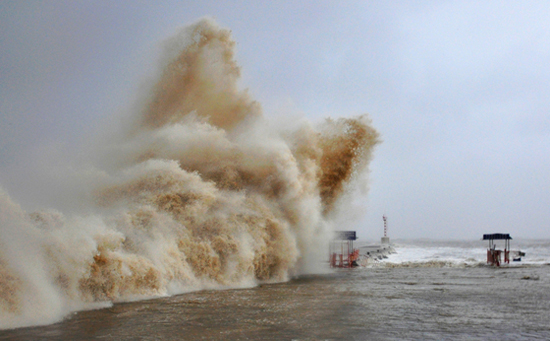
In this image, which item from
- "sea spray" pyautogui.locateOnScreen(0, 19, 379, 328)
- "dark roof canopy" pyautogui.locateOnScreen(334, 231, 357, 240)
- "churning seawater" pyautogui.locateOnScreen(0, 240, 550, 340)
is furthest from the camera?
"dark roof canopy" pyautogui.locateOnScreen(334, 231, 357, 240)

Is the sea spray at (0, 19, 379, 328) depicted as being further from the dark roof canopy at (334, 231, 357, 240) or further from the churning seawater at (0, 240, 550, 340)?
the dark roof canopy at (334, 231, 357, 240)

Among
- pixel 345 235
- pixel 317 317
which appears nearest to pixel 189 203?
pixel 317 317

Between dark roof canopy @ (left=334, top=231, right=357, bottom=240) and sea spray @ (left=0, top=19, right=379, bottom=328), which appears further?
dark roof canopy @ (left=334, top=231, right=357, bottom=240)

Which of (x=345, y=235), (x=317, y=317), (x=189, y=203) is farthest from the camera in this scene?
(x=345, y=235)

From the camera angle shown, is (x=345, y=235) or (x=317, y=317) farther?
(x=345, y=235)

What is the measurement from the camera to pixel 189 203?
19078 millimetres

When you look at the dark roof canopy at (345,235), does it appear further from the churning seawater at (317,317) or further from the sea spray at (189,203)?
the churning seawater at (317,317)

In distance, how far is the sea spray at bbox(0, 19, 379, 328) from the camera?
1275 centimetres

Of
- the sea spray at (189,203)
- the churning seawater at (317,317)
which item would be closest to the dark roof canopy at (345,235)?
the sea spray at (189,203)

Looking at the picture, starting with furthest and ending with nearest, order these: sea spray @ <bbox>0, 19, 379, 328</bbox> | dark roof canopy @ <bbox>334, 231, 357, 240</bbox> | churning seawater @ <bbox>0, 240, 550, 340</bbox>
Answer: dark roof canopy @ <bbox>334, 231, 357, 240</bbox>, sea spray @ <bbox>0, 19, 379, 328</bbox>, churning seawater @ <bbox>0, 240, 550, 340</bbox>

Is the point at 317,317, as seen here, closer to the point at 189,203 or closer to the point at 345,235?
the point at 189,203

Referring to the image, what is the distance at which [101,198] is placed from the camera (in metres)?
18.7

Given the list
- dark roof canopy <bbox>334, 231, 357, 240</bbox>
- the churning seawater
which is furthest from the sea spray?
dark roof canopy <bbox>334, 231, 357, 240</bbox>

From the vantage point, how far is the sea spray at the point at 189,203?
12750mm
